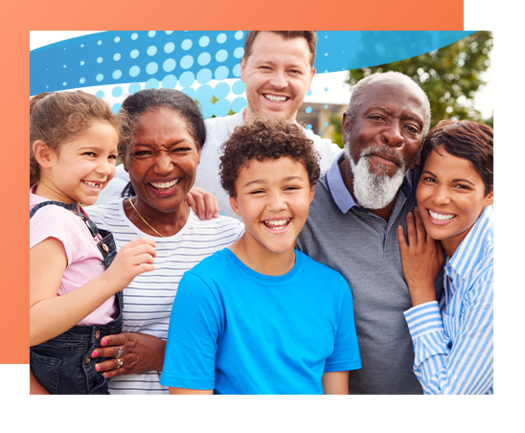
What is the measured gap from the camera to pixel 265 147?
8.61 feet

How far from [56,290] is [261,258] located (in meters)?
1.09

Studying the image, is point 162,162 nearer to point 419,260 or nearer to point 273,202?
point 273,202

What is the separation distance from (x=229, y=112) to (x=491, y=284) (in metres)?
1.92

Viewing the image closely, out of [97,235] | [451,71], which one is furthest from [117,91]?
[451,71]

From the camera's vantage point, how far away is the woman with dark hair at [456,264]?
277cm

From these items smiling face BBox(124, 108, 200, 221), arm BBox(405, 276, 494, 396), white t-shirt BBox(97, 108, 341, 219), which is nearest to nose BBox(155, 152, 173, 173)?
smiling face BBox(124, 108, 200, 221)

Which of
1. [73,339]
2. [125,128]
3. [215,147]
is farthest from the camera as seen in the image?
[215,147]

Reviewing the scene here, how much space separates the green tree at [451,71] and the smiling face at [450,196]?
669 mm

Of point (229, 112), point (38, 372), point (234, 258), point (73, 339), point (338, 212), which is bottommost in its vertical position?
point (38, 372)

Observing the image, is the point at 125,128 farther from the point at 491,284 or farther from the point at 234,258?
the point at 491,284
